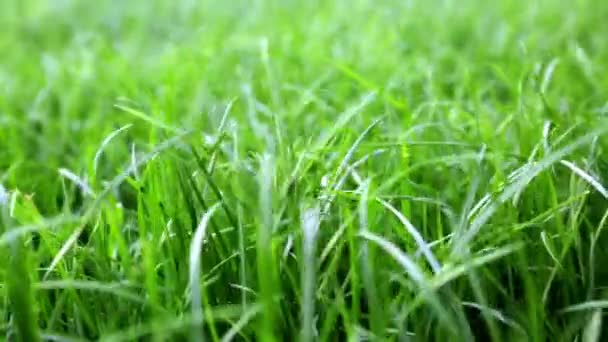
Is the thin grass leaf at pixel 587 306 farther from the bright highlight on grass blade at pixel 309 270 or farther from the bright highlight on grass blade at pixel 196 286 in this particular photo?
the bright highlight on grass blade at pixel 196 286

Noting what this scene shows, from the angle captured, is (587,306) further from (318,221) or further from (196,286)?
(196,286)

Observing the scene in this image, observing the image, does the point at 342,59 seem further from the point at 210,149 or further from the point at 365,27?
the point at 210,149

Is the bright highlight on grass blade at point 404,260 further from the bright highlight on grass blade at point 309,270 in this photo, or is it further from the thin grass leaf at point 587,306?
the thin grass leaf at point 587,306

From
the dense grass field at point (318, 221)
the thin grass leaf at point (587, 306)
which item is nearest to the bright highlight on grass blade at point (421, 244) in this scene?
the dense grass field at point (318, 221)

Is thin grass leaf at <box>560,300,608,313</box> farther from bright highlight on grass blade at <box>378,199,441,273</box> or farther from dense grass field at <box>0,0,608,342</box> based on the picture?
bright highlight on grass blade at <box>378,199,441,273</box>

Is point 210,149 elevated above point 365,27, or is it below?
below

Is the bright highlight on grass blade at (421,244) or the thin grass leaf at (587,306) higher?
the bright highlight on grass blade at (421,244)

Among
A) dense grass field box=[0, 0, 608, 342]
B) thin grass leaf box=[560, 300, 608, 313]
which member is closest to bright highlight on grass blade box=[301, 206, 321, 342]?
dense grass field box=[0, 0, 608, 342]

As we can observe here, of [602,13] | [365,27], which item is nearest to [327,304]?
[365,27]

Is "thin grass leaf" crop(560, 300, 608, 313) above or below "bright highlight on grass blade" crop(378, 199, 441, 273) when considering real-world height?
below

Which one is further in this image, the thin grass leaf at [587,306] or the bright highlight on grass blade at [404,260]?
the thin grass leaf at [587,306]

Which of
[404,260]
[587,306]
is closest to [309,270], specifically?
[404,260]
